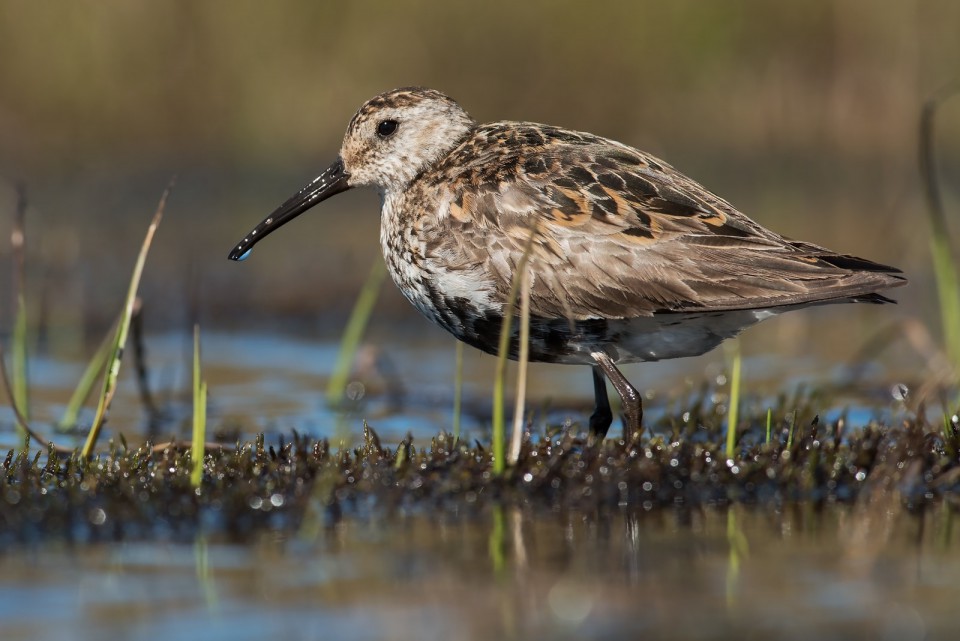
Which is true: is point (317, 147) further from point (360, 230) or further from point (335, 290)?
point (335, 290)

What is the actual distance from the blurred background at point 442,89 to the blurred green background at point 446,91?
0.09 ft

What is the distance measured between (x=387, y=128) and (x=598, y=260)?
80.7 inches

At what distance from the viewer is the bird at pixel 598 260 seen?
23.3ft

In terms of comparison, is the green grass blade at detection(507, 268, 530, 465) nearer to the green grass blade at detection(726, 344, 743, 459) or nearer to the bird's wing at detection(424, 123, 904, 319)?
the bird's wing at detection(424, 123, 904, 319)

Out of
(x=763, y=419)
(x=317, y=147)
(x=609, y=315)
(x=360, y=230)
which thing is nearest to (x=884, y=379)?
(x=763, y=419)

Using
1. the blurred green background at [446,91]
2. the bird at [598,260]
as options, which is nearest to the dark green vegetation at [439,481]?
the bird at [598,260]

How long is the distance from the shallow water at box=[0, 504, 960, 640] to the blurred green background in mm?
9231

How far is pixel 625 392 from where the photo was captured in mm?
7598

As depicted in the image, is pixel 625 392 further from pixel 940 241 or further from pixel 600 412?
pixel 940 241

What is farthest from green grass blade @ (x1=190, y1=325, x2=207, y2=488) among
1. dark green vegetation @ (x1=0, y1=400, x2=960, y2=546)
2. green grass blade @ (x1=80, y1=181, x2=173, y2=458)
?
green grass blade @ (x1=80, y1=181, x2=173, y2=458)

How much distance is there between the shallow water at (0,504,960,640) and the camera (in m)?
4.90

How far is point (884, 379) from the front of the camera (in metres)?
10.3

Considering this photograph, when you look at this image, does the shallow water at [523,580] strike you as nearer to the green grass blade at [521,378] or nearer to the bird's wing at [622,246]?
the green grass blade at [521,378]

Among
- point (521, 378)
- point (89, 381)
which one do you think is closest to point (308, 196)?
point (89, 381)
